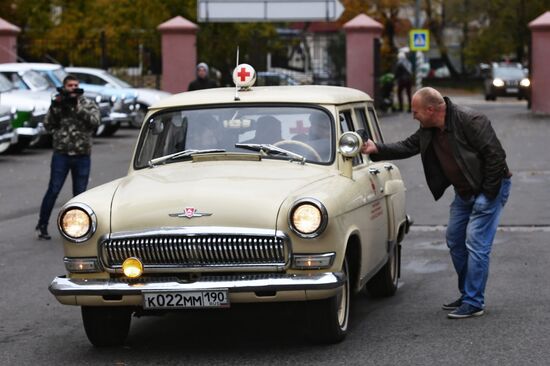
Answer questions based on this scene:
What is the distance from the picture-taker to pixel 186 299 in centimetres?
785

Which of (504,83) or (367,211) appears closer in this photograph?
(367,211)

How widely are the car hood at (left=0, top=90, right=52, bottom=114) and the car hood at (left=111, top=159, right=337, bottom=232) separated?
18079 mm

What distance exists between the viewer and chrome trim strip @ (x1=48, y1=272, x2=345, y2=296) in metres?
7.78

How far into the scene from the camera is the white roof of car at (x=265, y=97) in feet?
30.7

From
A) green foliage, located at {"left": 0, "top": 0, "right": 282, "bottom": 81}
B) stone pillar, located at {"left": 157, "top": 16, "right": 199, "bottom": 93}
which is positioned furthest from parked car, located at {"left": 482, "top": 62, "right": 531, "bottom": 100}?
stone pillar, located at {"left": 157, "top": 16, "right": 199, "bottom": 93}

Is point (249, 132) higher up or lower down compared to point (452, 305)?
higher up

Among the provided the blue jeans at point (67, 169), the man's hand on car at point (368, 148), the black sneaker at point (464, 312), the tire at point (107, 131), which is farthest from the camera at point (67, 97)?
the tire at point (107, 131)

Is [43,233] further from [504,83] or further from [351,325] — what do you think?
[504,83]

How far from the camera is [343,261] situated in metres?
8.23

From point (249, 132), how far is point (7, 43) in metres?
30.3

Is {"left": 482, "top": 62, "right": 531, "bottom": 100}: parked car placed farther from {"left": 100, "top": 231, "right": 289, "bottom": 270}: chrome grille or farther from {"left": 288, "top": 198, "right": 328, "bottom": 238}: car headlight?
{"left": 100, "top": 231, "right": 289, "bottom": 270}: chrome grille

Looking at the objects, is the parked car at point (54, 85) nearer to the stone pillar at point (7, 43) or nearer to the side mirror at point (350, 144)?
the stone pillar at point (7, 43)

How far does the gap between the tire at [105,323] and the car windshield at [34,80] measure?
21.2m

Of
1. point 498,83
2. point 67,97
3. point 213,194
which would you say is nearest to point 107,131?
point 67,97
